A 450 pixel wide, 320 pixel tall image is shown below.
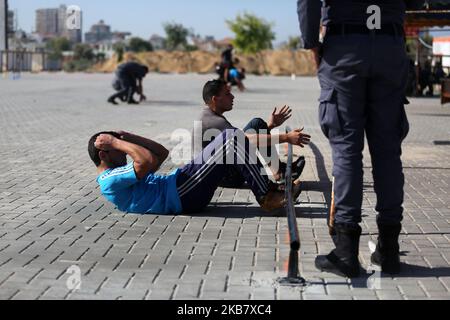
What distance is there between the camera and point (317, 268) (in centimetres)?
460

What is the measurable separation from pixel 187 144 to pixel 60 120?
503 cm

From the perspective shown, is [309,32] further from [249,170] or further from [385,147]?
[249,170]

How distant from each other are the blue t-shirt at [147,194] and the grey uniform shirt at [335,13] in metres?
2.12

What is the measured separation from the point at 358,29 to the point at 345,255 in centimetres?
130

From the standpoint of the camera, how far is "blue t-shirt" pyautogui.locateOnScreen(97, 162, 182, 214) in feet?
20.1

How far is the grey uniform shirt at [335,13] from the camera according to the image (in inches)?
171

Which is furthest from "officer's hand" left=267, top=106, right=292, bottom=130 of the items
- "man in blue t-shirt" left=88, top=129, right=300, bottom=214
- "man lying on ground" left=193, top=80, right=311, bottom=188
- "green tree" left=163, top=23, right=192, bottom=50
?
"green tree" left=163, top=23, right=192, bottom=50

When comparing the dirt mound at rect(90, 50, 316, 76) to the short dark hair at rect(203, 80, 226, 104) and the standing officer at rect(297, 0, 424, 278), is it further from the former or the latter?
the standing officer at rect(297, 0, 424, 278)

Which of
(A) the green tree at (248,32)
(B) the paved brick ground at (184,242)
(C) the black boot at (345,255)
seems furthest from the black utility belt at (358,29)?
(A) the green tree at (248,32)

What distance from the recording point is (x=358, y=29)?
4355 millimetres

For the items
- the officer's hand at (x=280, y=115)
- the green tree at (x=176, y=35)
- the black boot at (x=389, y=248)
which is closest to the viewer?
the black boot at (x=389, y=248)

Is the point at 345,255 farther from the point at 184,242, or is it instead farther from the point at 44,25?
the point at 44,25

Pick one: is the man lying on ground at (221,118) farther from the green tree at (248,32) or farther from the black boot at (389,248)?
the green tree at (248,32)

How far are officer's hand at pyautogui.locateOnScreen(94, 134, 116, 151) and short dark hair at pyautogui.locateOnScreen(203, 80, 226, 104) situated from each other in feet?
4.03
